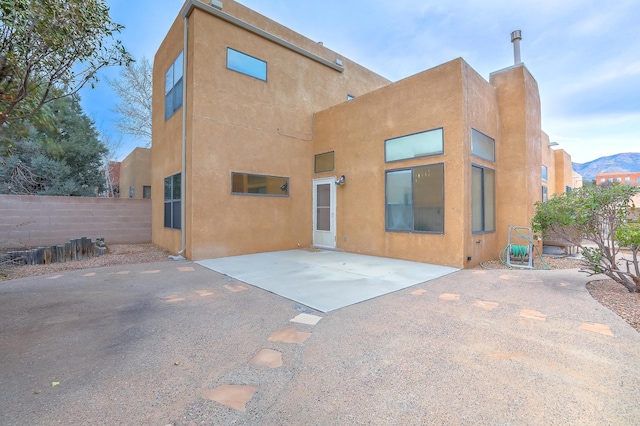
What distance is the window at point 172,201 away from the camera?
7.36 m

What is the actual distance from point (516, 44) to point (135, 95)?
1571 centimetres

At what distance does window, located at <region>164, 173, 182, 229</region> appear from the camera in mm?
7355

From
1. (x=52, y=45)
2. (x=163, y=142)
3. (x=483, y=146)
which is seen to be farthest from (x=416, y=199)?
(x=163, y=142)

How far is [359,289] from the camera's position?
424cm

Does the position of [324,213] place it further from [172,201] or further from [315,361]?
[315,361]

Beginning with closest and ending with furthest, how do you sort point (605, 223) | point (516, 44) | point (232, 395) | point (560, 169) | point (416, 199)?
1. point (232, 395)
2. point (605, 223)
3. point (416, 199)
4. point (516, 44)
5. point (560, 169)

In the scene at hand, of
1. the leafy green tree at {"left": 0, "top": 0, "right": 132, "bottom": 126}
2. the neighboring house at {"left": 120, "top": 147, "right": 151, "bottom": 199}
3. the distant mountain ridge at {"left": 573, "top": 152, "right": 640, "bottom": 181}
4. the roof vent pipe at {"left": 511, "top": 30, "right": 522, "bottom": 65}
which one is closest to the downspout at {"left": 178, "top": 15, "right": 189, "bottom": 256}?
the leafy green tree at {"left": 0, "top": 0, "right": 132, "bottom": 126}

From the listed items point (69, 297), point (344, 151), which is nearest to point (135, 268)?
point (69, 297)

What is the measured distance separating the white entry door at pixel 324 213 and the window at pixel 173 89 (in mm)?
4296

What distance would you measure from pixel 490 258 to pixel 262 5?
31.0 ft

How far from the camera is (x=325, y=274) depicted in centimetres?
520

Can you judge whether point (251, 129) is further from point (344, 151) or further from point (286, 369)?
point (286, 369)

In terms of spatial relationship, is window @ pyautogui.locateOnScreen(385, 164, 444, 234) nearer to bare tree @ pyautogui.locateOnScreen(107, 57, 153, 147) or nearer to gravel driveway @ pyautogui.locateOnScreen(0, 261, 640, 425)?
gravel driveway @ pyautogui.locateOnScreen(0, 261, 640, 425)

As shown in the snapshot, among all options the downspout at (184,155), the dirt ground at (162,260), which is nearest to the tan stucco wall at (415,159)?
the dirt ground at (162,260)
